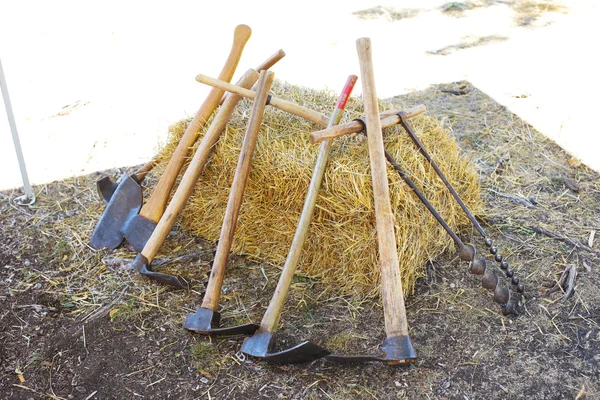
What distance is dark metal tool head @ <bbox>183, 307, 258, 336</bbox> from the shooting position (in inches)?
110

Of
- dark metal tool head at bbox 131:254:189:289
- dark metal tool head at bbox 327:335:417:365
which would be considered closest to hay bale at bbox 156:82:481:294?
dark metal tool head at bbox 131:254:189:289

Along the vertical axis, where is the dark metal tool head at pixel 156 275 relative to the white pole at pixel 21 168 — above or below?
below

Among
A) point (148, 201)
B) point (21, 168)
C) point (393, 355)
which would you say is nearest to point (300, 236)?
point (393, 355)

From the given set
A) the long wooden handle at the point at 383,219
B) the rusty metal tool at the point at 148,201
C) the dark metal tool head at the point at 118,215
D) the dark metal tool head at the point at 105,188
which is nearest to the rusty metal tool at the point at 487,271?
the long wooden handle at the point at 383,219

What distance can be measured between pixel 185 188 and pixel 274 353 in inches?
47.8

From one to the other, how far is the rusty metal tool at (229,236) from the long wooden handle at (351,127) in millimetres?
446

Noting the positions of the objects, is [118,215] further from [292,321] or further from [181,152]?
[292,321]

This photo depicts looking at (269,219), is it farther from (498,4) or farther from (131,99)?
(498,4)

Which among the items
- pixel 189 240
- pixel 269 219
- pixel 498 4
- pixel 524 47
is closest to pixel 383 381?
pixel 269 219

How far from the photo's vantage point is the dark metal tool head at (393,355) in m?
2.57

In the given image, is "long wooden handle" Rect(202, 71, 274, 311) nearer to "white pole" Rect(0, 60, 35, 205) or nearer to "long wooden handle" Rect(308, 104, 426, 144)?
"long wooden handle" Rect(308, 104, 426, 144)

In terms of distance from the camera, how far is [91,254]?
11.8 feet

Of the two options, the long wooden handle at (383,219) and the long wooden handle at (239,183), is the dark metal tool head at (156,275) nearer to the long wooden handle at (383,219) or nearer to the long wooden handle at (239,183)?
the long wooden handle at (239,183)

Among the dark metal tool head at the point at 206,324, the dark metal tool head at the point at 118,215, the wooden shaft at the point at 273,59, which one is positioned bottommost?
the dark metal tool head at the point at 206,324
